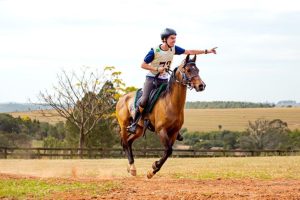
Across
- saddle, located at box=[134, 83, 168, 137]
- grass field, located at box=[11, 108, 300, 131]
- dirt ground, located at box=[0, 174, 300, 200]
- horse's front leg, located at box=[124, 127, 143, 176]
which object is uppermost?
grass field, located at box=[11, 108, 300, 131]

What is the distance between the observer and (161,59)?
1309 centimetres

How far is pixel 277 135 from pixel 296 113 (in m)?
33.9

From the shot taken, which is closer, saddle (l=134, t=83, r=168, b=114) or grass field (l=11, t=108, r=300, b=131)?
saddle (l=134, t=83, r=168, b=114)

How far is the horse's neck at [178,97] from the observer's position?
41.1 feet

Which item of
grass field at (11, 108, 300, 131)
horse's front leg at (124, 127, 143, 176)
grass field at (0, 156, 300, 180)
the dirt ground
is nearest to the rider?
horse's front leg at (124, 127, 143, 176)

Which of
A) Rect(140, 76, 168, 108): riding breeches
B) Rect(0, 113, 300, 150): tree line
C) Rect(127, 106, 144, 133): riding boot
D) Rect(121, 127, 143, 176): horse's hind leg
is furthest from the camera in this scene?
Rect(0, 113, 300, 150): tree line

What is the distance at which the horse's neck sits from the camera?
12539mm

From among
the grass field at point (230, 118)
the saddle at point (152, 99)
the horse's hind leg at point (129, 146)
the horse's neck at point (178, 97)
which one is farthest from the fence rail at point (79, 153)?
the grass field at point (230, 118)

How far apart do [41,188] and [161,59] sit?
3.98 meters

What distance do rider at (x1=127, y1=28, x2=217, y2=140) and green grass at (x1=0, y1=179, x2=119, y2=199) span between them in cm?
250

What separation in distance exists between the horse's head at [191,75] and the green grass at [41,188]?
266 centimetres

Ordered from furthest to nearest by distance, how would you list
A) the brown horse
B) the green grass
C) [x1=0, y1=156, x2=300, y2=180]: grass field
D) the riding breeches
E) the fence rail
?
the fence rail → [x1=0, y1=156, x2=300, y2=180]: grass field → the riding breeches → the brown horse → the green grass

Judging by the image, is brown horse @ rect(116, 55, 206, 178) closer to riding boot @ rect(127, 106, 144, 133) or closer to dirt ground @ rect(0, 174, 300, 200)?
riding boot @ rect(127, 106, 144, 133)

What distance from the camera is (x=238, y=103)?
13225cm
